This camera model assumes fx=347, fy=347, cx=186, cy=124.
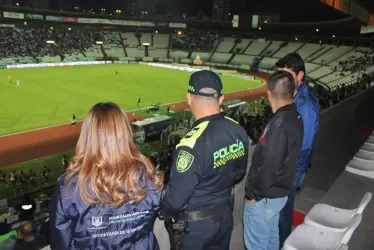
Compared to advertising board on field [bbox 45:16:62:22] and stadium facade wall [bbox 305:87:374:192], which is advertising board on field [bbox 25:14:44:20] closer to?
advertising board on field [bbox 45:16:62:22]

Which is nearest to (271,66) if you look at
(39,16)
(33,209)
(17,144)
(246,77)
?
(246,77)

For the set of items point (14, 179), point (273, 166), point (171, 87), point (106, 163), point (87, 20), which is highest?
point (87, 20)

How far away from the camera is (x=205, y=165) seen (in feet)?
10.7

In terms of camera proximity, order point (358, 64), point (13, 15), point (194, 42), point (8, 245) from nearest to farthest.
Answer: point (8, 245) < point (358, 64) < point (13, 15) < point (194, 42)

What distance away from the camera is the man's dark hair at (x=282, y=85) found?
14.0 feet

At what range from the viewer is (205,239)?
11.2 ft

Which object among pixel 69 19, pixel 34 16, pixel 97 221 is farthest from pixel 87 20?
pixel 97 221

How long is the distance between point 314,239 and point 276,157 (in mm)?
956

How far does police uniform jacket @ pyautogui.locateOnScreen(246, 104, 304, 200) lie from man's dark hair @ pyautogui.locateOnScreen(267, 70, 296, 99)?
0.53ft

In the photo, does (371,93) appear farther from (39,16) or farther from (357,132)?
(39,16)

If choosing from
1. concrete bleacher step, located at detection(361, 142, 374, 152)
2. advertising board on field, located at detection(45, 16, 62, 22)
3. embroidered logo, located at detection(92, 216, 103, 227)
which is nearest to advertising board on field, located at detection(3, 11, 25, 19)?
advertising board on field, located at detection(45, 16, 62, 22)

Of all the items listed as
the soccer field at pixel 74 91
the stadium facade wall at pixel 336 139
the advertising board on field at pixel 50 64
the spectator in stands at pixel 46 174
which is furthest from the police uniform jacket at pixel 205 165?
the advertising board on field at pixel 50 64

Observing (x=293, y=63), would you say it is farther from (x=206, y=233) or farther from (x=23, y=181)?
(x=23, y=181)

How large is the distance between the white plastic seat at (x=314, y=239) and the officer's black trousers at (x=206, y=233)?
2.26 ft
